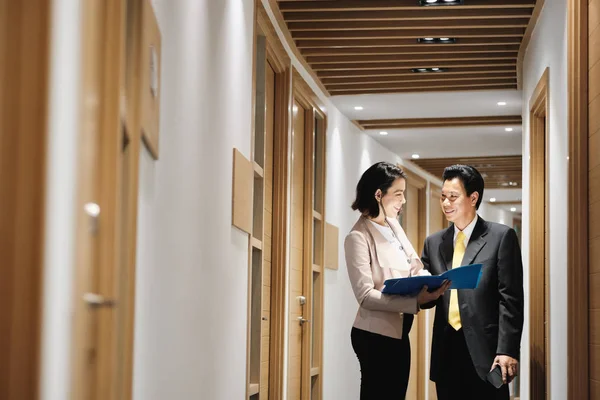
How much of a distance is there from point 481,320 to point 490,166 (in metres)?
6.59

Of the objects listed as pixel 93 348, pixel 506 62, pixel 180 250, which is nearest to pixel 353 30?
pixel 506 62

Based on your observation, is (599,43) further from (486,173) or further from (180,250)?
(486,173)

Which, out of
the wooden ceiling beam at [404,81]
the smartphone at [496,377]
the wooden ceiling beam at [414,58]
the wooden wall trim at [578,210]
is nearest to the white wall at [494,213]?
the wooden ceiling beam at [404,81]

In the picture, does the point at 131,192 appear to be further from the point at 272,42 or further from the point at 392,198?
the point at 272,42

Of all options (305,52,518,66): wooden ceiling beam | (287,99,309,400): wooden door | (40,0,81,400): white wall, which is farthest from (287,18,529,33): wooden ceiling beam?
(40,0,81,400): white wall

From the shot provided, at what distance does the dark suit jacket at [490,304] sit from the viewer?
369 centimetres

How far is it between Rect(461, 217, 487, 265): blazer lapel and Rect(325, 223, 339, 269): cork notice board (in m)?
2.57

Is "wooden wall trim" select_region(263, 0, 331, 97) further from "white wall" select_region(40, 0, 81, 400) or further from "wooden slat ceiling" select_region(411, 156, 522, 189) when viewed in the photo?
"wooden slat ceiling" select_region(411, 156, 522, 189)

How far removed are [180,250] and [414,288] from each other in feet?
4.55

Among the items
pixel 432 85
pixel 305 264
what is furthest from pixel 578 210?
pixel 432 85

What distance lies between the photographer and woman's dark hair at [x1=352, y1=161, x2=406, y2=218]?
3975 millimetres

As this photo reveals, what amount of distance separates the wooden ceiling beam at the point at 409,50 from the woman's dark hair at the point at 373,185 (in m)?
1.69

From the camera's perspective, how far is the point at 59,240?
1.40m

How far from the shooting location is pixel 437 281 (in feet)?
11.9
